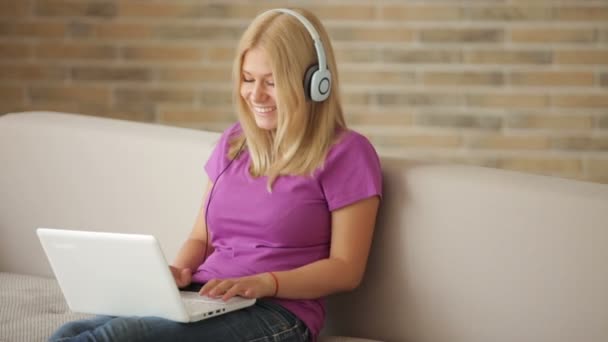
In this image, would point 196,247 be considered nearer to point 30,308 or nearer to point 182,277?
point 182,277

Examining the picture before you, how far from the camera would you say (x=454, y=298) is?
77.2 inches

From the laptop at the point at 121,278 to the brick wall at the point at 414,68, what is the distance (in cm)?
204

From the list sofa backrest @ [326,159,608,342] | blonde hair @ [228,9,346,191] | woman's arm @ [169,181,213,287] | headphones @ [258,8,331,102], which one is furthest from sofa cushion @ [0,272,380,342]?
headphones @ [258,8,331,102]

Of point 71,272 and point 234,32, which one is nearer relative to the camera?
point 71,272

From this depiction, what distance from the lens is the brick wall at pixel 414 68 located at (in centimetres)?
370

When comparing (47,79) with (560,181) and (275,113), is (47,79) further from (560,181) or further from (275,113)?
(560,181)

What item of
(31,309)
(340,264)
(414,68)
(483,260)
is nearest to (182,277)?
(340,264)

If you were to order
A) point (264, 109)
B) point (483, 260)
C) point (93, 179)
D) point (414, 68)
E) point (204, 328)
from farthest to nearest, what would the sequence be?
point (414, 68) < point (93, 179) < point (264, 109) < point (483, 260) < point (204, 328)

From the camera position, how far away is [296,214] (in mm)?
1978

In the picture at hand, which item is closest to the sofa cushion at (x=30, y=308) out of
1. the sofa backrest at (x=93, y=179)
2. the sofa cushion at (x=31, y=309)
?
the sofa cushion at (x=31, y=309)

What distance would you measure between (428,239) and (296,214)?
25cm

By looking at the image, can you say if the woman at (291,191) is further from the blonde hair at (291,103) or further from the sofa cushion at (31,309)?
the sofa cushion at (31,309)

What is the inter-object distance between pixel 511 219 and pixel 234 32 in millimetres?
2193

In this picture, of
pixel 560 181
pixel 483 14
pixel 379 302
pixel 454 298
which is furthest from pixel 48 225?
pixel 483 14
